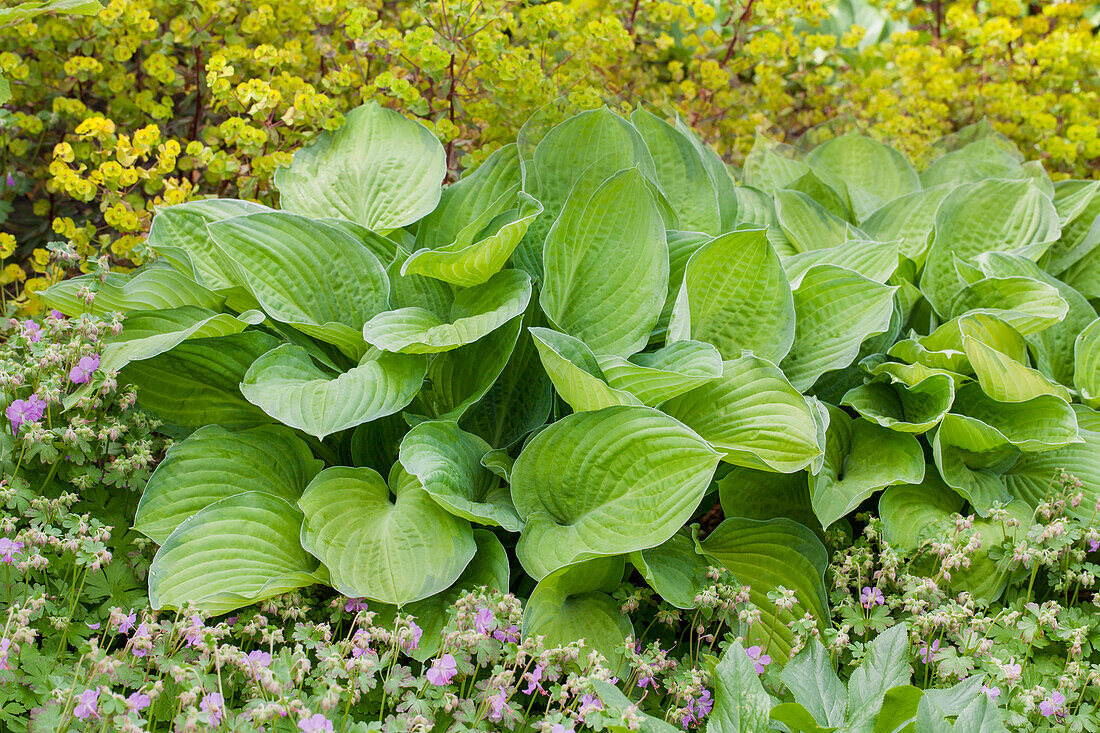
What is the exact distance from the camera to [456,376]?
1.65 metres

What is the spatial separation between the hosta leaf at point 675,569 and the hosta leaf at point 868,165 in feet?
4.27

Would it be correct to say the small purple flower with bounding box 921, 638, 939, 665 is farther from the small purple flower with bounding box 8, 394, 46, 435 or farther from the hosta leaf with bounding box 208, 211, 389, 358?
the small purple flower with bounding box 8, 394, 46, 435

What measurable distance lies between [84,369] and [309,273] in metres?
0.39

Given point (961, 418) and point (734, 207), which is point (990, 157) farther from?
point (961, 418)

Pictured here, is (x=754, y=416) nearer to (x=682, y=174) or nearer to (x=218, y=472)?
(x=682, y=174)

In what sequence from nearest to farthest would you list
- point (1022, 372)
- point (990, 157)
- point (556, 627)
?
point (556, 627)
point (1022, 372)
point (990, 157)

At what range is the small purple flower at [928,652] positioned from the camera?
51.3 inches

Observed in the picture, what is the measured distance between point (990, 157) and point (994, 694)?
1766 millimetres

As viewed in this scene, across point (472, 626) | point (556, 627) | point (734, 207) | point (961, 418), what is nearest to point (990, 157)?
point (734, 207)

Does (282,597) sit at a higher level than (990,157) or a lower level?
lower

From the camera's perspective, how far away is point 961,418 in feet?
5.16

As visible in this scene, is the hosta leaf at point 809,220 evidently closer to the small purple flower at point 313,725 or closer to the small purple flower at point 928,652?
the small purple flower at point 928,652

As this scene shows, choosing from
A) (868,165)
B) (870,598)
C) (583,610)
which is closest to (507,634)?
(583,610)

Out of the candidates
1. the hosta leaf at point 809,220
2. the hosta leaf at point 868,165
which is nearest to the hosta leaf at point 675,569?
the hosta leaf at point 809,220
